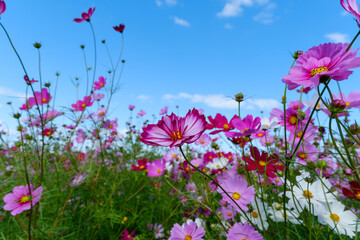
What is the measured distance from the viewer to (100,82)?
186cm

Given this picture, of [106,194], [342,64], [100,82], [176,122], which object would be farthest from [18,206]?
[100,82]

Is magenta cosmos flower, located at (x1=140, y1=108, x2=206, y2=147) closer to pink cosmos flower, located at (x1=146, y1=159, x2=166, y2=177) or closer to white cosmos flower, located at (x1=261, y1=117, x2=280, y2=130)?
white cosmos flower, located at (x1=261, y1=117, x2=280, y2=130)

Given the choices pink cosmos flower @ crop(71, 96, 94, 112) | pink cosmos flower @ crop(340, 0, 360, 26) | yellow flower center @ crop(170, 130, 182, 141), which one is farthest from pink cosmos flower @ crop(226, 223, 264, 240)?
pink cosmos flower @ crop(71, 96, 94, 112)

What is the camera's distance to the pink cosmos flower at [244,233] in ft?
1.88

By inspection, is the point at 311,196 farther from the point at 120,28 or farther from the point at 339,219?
the point at 120,28

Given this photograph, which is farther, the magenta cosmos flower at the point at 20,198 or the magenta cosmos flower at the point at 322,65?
the magenta cosmos flower at the point at 20,198

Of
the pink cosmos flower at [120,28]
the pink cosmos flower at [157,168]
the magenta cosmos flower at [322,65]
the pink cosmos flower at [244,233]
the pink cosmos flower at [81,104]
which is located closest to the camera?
the magenta cosmos flower at [322,65]

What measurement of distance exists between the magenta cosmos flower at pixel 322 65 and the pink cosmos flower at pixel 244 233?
353 mm

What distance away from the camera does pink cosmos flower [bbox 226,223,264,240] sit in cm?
57

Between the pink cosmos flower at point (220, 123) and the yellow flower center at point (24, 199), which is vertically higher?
the pink cosmos flower at point (220, 123)

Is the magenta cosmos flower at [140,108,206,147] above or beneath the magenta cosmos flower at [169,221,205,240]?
above

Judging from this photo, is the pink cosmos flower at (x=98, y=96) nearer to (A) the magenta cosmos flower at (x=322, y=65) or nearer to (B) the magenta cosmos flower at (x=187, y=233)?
(B) the magenta cosmos flower at (x=187, y=233)

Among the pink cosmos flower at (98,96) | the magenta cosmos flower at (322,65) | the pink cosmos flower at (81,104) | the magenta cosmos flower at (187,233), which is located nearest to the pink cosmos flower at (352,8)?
the magenta cosmos flower at (322,65)

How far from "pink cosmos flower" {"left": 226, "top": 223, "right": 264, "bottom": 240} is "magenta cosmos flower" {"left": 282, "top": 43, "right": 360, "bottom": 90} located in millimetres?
353
